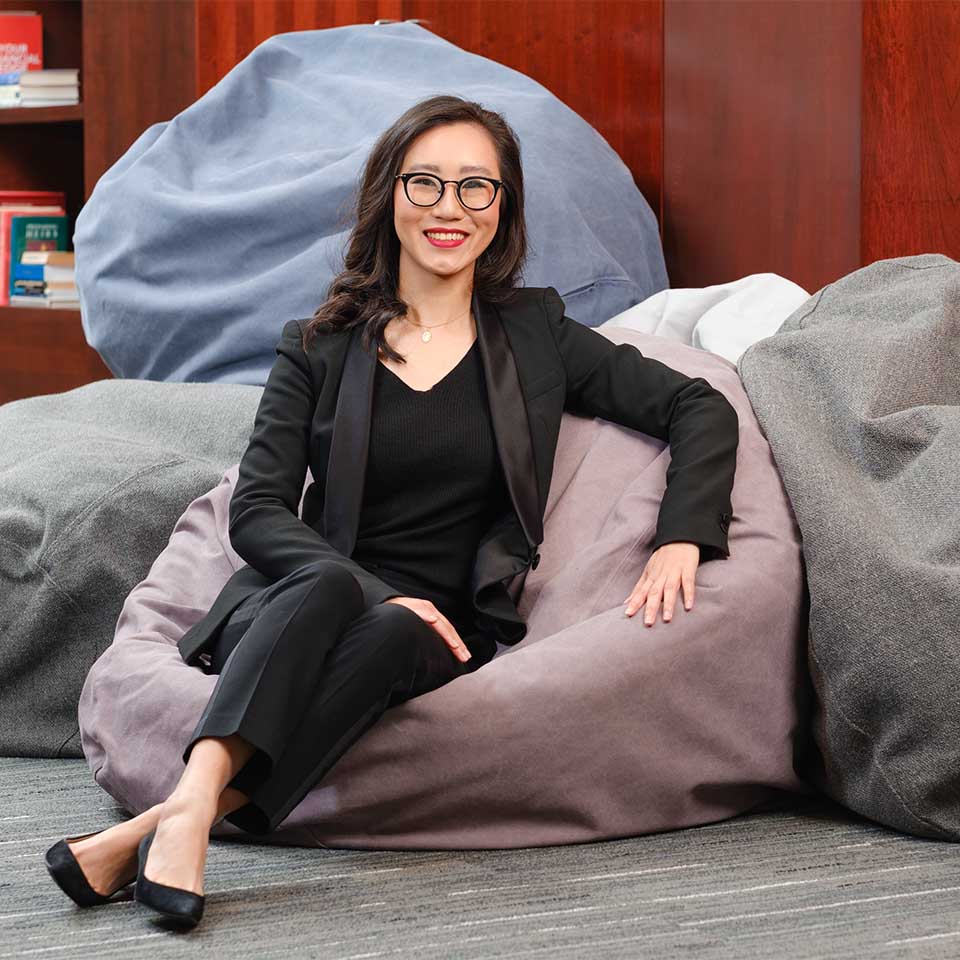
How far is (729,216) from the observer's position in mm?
2766

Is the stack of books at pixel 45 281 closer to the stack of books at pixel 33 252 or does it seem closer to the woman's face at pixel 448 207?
the stack of books at pixel 33 252

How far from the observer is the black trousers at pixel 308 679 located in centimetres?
125

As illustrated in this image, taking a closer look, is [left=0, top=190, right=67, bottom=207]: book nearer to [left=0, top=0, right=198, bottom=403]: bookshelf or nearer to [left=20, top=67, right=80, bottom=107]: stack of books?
[left=0, top=0, right=198, bottom=403]: bookshelf

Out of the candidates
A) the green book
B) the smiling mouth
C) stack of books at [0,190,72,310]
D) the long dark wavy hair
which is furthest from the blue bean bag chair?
the green book

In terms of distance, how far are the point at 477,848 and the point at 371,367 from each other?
57 cm

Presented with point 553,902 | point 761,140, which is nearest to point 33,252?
point 761,140

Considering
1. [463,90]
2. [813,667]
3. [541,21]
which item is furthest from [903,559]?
[541,21]

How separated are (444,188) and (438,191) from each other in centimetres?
1

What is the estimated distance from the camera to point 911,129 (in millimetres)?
2355

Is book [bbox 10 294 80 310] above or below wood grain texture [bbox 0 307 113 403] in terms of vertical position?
above

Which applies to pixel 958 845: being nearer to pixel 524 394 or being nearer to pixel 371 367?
pixel 524 394

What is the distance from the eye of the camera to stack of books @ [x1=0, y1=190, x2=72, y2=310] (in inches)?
147

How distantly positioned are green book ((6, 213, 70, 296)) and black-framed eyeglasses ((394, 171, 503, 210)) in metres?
2.47

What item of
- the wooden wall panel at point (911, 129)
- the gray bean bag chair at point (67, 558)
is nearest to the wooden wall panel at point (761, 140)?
the wooden wall panel at point (911, 129)
